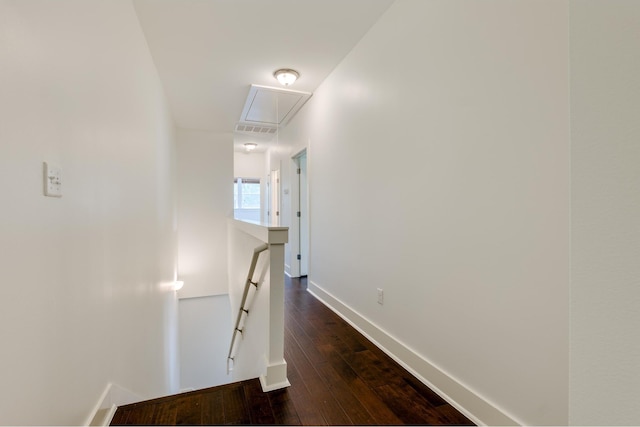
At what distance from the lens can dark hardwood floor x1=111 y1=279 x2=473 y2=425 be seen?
146cm

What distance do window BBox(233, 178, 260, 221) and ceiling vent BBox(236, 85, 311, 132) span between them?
3.15 m

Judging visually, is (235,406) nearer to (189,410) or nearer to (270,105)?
(189,410)

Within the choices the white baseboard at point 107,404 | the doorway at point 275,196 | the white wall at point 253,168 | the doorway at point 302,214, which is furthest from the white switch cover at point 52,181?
the white wall at point 253,168

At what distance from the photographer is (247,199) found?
8.13m

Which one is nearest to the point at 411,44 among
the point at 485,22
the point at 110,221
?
the point at 485,22

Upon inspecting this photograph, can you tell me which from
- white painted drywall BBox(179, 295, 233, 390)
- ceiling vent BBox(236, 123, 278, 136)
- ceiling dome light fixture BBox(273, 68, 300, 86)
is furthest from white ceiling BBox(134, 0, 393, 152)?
white painted drywall BBox(179, 295, 233, 390)

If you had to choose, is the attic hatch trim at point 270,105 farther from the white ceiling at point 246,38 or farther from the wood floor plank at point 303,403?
the wood floor plank at point 303,403

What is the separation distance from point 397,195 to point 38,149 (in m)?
1.90

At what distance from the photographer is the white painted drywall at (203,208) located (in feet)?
17.2

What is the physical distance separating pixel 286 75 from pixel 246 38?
0.68 m

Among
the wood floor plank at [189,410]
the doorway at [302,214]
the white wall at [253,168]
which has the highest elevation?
the white wall at [253,168]

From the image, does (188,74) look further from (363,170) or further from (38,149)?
(38,149)

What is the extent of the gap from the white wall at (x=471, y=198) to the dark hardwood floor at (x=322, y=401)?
0.16 meters

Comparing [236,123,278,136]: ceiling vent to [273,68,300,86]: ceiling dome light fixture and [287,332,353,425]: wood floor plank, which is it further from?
[287,332,353,425]: wood floor plank
